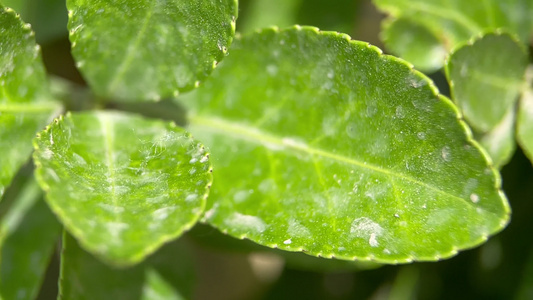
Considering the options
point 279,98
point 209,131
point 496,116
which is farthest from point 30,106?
point 496,116

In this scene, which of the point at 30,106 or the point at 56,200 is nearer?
the point at 56,200

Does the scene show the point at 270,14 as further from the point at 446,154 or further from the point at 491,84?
the point at 446,154

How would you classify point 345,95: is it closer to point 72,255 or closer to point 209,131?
point 209,131

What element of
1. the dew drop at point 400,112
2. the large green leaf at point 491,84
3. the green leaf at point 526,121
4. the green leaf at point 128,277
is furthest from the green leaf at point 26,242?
the green leaf at point 526,121

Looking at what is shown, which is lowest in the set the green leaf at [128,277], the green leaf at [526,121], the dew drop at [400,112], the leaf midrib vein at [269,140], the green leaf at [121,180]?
the green leaf at [128,277]

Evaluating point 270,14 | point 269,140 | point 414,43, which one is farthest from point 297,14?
point 269,140

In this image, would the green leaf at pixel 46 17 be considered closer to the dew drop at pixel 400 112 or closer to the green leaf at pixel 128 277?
the green leaf at pixel 128 277
